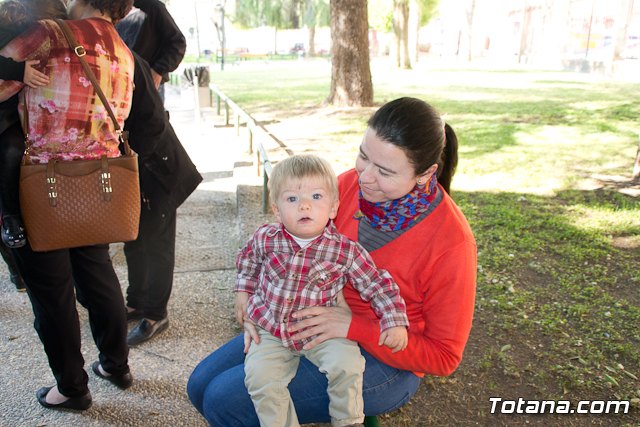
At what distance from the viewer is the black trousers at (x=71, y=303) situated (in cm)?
233

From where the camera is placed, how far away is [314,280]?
1.97m

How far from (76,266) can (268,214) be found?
8.56 ft

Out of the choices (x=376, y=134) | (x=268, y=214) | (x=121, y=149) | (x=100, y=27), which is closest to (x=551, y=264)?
(x=268, y=214)

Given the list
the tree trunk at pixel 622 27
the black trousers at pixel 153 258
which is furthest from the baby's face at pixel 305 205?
the tree trunk at pixel 622 27

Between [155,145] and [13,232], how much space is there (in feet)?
2.76

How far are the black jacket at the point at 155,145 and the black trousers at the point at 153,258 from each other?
0.10 metres

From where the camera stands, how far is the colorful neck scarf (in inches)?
77.5

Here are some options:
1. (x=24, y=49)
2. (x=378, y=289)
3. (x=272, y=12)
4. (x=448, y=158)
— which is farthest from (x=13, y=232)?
(x=272, y=12)

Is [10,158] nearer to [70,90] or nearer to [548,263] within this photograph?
[70,90]

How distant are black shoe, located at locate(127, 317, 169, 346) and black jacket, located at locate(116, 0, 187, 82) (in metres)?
1.60

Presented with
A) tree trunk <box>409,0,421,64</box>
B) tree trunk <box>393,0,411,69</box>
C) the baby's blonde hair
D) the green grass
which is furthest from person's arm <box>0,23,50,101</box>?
tree trunk <box>409,0,421,64</box>

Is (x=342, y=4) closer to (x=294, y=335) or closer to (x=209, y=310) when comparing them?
(x=209, y=310)

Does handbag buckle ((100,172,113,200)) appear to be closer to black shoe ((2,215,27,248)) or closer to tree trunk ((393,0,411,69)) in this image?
black shoe ((2,215,27,248))

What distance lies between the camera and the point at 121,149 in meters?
2.60
